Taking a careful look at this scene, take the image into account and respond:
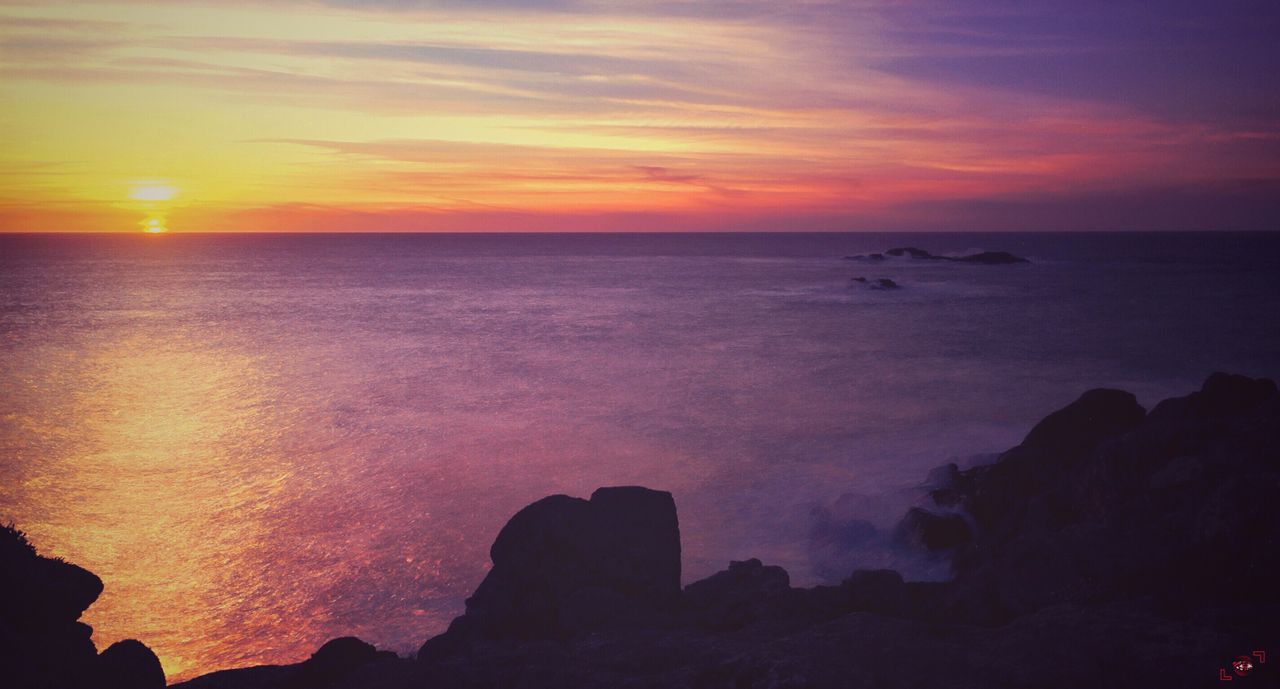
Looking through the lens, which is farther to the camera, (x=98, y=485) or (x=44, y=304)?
(x=44, y=304)

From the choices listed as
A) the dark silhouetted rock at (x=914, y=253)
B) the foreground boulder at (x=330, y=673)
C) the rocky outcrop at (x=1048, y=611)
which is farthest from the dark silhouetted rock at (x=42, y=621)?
the dark silhouetted rock at (x=914, y=253)

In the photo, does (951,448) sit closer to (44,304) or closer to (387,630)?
(387,630)

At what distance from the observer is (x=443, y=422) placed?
2586cm

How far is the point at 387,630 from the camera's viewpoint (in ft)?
41.2

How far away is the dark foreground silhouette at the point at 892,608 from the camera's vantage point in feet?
24.6

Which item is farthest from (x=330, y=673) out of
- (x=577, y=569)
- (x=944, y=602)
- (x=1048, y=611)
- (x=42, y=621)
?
(x=1048, y=611)

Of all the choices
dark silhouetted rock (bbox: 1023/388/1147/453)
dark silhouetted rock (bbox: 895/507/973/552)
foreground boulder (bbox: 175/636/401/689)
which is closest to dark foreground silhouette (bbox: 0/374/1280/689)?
foreground boulder (bbox: 175/636/401/689)

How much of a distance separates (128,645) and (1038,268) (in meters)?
123

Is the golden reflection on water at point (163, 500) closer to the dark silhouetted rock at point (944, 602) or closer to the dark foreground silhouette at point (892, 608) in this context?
the dark foreground silhouette at point (892, 608)

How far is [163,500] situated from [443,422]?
9.03 meters

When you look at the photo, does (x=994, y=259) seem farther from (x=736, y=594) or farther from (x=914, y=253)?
(x=736, y=594)

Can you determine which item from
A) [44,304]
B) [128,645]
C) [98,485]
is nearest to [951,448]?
[128,645]

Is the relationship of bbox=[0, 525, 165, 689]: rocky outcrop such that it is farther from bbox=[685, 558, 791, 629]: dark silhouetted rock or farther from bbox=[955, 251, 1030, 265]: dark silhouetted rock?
bbox=[955, 251, 1030, 265]: dark silhouetted rock

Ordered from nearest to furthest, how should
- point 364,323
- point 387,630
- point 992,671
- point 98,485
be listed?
point 992,671
point 387,630
point 98,485
point 364,323
